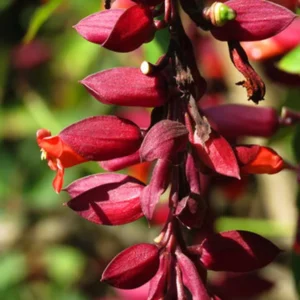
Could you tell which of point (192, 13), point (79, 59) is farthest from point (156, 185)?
point (79, 59)

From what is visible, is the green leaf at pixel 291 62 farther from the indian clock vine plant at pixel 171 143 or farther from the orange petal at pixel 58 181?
the orange petal at pixel 58 181

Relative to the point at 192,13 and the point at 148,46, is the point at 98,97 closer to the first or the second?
the point at 192,13

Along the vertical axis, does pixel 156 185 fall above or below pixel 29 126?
above

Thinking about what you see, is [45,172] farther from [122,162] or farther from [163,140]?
[163,140]

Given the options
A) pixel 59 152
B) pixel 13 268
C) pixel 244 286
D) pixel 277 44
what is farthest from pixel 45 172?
pixel 59 152

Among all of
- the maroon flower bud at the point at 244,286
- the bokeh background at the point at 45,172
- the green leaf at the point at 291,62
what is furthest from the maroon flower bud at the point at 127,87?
the bokeh background at the point at 45,172

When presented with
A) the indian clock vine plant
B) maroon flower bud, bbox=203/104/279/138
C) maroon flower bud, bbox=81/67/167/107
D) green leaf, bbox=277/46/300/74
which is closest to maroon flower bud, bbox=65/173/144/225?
the indian clock vine plant

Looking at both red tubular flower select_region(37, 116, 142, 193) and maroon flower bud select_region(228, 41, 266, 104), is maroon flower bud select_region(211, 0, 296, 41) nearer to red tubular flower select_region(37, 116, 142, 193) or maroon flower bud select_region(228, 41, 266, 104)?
maroon flower bud select_region(228, 41, 266, 104)

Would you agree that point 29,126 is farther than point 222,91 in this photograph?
Yes
